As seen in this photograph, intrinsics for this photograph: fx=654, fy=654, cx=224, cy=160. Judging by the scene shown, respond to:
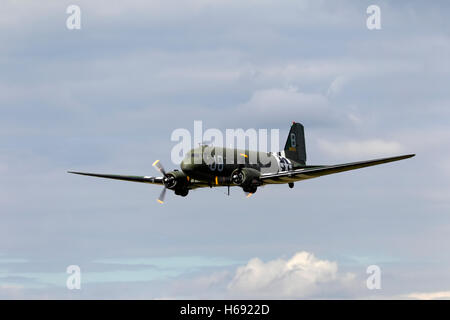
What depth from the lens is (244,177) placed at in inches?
2146

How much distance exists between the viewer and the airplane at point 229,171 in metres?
53.8

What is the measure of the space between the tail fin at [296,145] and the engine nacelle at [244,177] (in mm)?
11546

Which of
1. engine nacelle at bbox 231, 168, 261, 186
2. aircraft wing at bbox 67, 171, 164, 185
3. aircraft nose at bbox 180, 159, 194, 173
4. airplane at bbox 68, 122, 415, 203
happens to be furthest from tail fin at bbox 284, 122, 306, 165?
aircraft nose at bbox 180, 159, 194, 173

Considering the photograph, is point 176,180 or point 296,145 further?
point 296,145

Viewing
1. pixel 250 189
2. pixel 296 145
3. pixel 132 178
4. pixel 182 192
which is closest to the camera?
pixel 250 189

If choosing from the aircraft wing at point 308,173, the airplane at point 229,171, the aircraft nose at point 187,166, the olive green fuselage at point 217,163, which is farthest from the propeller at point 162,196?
the aircraft wing at point 308,173

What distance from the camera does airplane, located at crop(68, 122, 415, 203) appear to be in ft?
176

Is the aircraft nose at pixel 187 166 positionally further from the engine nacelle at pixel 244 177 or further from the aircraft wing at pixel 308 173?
the aircraft wing at pixel 308 173

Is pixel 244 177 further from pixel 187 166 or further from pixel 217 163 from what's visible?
pixel 187 166

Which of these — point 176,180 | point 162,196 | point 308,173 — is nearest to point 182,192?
point 176,180

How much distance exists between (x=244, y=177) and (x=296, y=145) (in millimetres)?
14460
